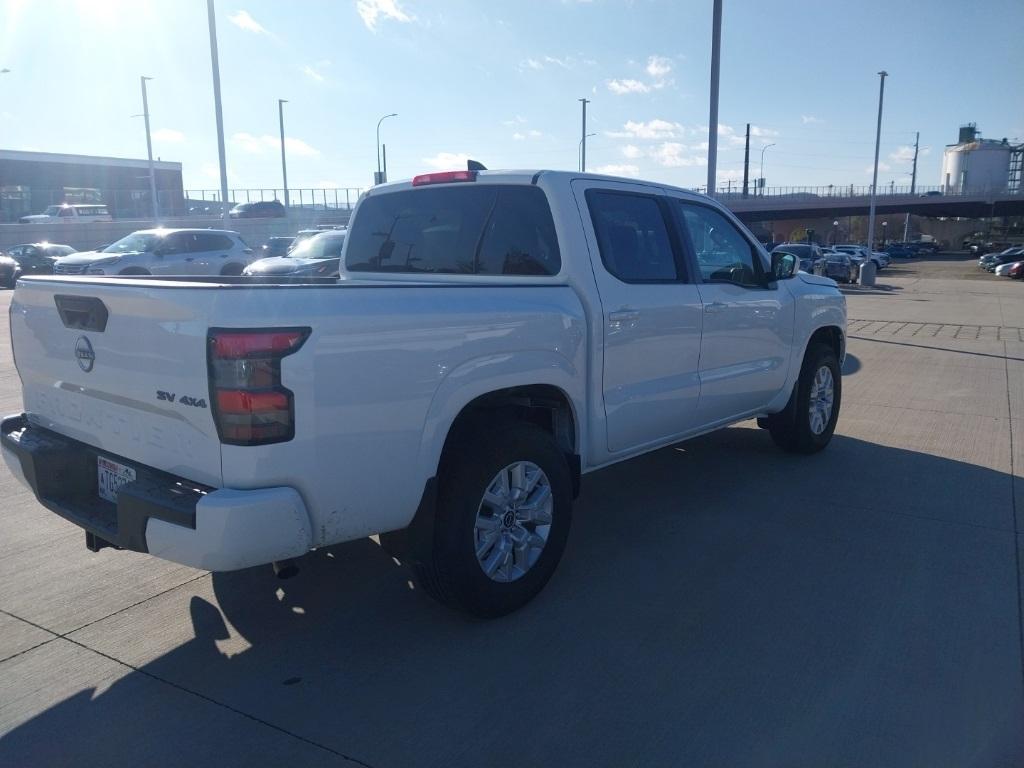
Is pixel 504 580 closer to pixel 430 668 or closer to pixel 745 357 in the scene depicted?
pixel 430 668

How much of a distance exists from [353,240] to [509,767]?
3.51m

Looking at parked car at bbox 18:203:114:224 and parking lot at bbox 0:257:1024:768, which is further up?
parked car at bbox 18:203:114:224

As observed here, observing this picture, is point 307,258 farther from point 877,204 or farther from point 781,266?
point 877,204

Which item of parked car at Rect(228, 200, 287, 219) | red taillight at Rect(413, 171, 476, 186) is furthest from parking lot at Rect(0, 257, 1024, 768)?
parked car at Rect(228, 200, 287, 219)

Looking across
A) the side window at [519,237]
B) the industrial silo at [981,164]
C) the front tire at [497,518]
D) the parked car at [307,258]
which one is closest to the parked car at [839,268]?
the parked car at [307,258]

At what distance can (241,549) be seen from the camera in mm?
3006

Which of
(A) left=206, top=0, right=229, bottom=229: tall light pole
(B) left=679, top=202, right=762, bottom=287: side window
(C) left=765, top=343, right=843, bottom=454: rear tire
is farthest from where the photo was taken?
(A) left=206, top=0, right=229, bottom=229: tall light pole

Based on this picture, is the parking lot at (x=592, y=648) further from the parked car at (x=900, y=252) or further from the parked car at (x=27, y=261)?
the parked car at (x=900, y=252)

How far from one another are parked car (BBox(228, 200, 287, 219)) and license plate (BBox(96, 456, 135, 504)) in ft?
157

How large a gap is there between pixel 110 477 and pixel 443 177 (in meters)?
2.45

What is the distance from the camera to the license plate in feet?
11.3

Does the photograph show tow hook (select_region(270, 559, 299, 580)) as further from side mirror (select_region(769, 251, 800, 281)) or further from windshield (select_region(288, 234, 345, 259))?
windshield (select_region(288, 234, 345, 259))

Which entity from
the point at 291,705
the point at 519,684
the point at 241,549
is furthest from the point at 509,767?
the point at 241,549

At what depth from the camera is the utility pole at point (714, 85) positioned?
44.8 feet
